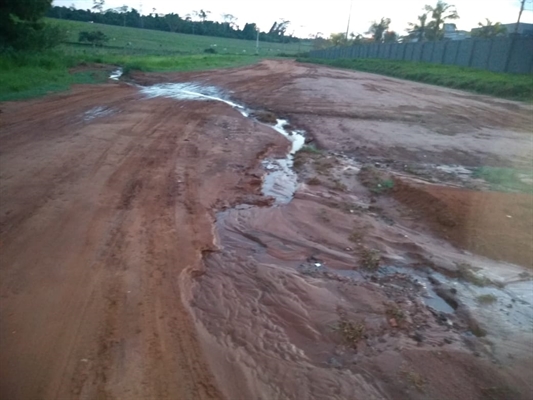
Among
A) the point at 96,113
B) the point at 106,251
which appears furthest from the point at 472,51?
the point at 106,251

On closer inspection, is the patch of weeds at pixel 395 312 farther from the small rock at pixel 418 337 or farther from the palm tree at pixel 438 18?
the palm tree at pixel 438 18

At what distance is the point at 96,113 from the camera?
1455 centimetres

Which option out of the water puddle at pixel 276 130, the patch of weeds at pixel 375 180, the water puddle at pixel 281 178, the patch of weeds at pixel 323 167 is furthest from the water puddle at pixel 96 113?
the patch of weeds at pixel 375 180

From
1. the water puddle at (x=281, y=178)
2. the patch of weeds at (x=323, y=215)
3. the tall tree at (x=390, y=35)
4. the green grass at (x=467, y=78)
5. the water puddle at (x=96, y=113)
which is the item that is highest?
the tall tree at (x=390, y=35)

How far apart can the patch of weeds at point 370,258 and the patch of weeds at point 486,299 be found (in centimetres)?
118

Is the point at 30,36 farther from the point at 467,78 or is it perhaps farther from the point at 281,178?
the point at 467,78

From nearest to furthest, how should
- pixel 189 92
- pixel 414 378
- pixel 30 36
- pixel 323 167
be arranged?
1. pixel 414 378
2. pixel 323 167
3. pixel 189 92
4. pixel 30 36

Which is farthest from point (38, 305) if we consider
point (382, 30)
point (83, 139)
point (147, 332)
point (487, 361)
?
point (382, 30)

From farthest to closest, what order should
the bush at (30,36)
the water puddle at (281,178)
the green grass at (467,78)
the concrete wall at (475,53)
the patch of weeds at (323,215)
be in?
the concrete wall at (475,53)
the green grass at (467,78)
the bush at (30,36)
the water puddle at (281,178)
the patch of weeds at (323,215)

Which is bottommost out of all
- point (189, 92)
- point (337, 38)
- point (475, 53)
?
point (189, 92)

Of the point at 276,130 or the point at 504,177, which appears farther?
the point at 276,130

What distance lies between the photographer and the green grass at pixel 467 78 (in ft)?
87.4

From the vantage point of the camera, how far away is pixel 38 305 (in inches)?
177

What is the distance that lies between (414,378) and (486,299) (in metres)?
1.92
